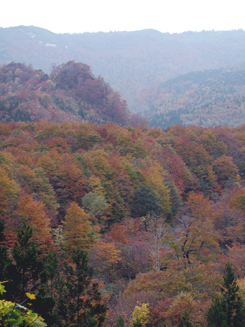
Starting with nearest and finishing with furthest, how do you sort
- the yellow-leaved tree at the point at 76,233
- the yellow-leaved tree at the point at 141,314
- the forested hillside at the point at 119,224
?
1. the forested hillside at the point at 119,224
2. the yellow-leaved tree at the point at 141,314
3. the yellow-leaved tree at the point at 76,233

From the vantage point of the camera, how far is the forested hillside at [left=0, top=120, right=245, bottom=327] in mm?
13539

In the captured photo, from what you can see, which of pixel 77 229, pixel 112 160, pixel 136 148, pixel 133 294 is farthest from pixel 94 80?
pixel 133 294

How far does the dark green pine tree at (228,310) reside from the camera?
13547 mm

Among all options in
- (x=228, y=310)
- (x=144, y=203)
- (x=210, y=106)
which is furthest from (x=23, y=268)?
(x=210, y=106)

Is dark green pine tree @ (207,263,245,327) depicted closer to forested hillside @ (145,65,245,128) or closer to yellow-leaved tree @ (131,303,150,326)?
yellow-leaved tree @ (131,303,150,326)

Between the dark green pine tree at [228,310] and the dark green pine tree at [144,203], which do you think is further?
the dark green pine tree at [144,203]

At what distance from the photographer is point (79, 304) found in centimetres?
1323

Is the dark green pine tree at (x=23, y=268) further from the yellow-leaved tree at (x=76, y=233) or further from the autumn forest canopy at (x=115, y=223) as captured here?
the yellow-leaved tree at (x=76, y=233)

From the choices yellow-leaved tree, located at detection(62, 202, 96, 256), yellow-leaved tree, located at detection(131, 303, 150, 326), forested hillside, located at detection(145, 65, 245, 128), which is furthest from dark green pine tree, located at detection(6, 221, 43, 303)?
forested hillside, located at detection(145, 65, 245, 128)

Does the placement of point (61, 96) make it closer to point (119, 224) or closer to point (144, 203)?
point (144, 203)

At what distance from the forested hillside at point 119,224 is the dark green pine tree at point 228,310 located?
3.7 inches

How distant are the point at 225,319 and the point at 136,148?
4298cm

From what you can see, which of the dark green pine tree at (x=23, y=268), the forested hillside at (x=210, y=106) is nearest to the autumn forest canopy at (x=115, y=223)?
the dark green pine tree at (x=23, y=268)

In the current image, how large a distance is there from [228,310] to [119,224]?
2481 cm
